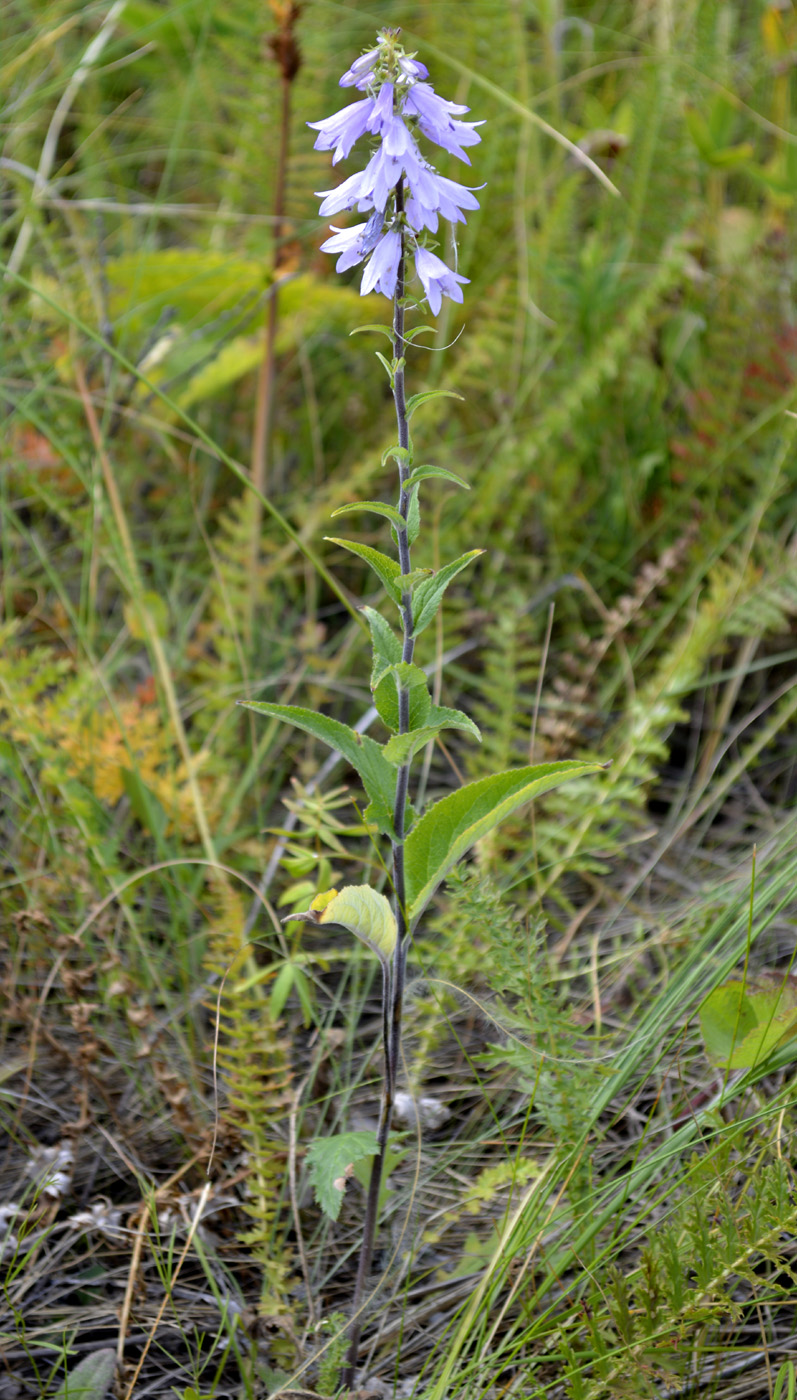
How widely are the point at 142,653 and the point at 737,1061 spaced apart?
6.02 ft

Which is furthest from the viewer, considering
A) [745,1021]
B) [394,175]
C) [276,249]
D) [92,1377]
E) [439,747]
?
[276,249]

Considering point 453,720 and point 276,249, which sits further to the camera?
point 276,249

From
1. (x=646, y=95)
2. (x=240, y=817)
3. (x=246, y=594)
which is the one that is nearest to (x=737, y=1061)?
(x=240, y=817)

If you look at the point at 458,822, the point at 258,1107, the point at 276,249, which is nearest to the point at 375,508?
the point at 458,822

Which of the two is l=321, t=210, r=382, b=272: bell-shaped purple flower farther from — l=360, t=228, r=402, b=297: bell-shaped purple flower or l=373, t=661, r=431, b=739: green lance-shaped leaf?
l=373, t=661, r=431, b=739: green lance-shaped leaf

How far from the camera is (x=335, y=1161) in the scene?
125 cm

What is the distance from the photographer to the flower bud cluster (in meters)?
1.10

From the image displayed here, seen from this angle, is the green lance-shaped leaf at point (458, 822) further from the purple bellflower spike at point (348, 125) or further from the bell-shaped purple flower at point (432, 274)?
the purple bellflower spike at point (348, 125)

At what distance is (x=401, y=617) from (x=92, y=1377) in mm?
1105

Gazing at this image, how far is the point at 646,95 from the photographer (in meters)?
3.04

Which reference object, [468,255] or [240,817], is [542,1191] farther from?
[468,255]

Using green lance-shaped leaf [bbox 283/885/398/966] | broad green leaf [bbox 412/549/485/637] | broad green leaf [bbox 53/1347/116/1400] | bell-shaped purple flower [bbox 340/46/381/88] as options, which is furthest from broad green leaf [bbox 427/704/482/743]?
broad green leaf [bbox 53/1347/116/1400]

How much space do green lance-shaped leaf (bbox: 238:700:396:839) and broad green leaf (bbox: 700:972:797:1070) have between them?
576 millimetres

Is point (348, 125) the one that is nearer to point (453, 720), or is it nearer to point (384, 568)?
point (384, 568)
